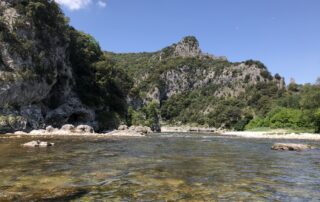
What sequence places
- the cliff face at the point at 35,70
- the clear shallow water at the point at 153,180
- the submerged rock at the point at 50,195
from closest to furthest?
the submerged rock at the point at 50,195 → the clear shallow water at the point at 153,180 → the cliff face at the point at 35,70

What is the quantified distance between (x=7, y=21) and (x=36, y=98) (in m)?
17.6

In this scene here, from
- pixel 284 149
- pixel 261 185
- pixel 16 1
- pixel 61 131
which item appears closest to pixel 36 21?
pixel 16 1

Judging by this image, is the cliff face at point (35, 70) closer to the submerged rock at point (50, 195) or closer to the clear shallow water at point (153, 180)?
the clear shallow water at point (153, 180)

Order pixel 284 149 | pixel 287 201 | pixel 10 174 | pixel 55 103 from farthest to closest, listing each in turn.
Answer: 1. pixel 55 103
2. pixel 284 149
3. pixel 10 174
4. pixel 287 201

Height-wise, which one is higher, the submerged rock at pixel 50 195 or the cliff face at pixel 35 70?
the cliff face at pixel 35 70

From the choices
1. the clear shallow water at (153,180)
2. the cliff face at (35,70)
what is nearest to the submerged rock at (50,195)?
the clear shallow water at (153,180)

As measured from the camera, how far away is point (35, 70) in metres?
81.9

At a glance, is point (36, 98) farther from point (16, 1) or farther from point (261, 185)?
point (261, 185)

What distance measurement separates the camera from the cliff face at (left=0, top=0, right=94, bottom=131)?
245 ft

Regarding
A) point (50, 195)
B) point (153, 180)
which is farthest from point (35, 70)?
point (50, 195)

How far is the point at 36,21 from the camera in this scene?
85000 mm

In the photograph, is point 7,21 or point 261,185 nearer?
point 261,185

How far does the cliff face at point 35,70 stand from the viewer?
74.6 meters

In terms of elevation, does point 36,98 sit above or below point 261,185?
above
